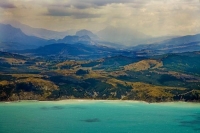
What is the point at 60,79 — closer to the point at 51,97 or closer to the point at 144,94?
the point at 51,97

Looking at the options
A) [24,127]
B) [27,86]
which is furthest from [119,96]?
[24,127]

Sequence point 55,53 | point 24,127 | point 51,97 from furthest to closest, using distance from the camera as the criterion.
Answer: point 55,53 < point 51,97 < point 24,127

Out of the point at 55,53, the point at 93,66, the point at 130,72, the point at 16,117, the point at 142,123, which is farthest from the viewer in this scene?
the point at 55,53

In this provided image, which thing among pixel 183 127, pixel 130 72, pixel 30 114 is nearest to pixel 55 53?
pixel 130 72

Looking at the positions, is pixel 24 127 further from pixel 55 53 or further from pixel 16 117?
pixel 55 53

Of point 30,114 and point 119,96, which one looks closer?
point 30,114

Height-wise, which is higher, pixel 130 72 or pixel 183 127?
pixel 130 72
